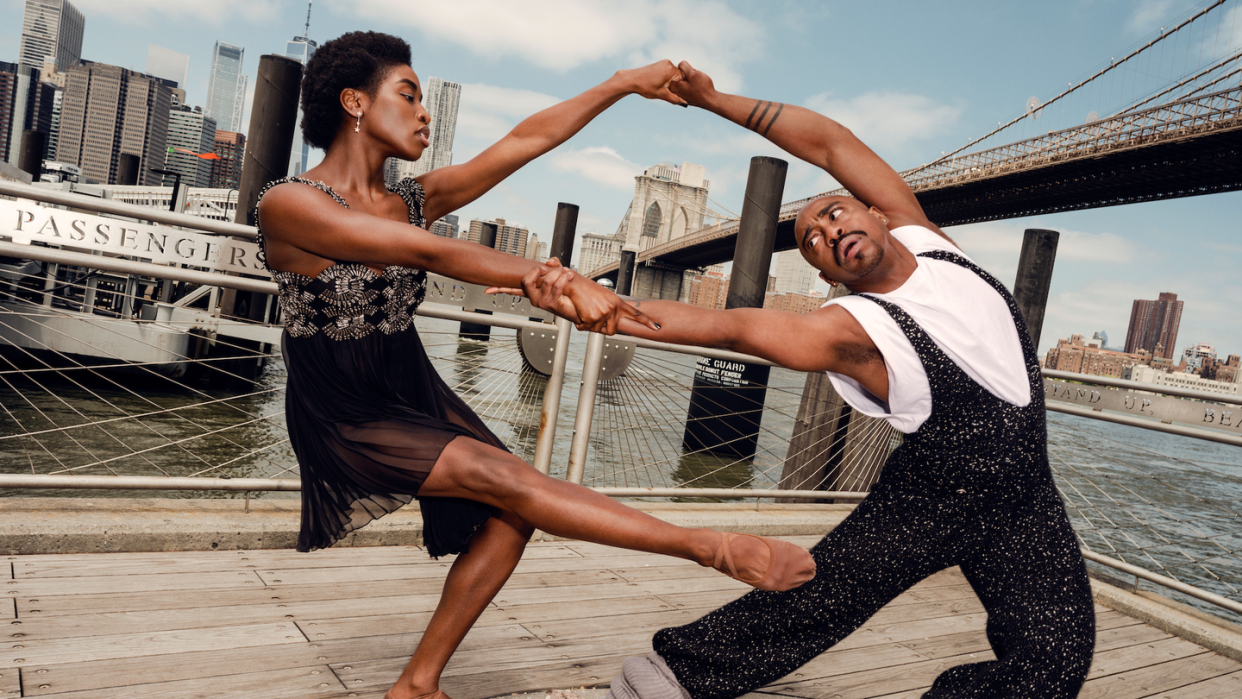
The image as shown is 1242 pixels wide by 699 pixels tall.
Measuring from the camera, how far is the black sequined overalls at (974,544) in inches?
52.4

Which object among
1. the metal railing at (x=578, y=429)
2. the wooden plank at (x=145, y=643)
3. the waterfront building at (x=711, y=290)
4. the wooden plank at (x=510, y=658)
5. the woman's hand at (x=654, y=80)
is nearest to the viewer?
the wooden plank at (x=145, y=643)

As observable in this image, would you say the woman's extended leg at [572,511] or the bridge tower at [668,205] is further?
the bridge tower at [668,205]

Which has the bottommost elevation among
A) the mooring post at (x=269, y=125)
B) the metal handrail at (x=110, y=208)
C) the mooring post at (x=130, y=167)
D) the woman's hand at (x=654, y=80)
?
the metal handrail at (x=110, y=208)

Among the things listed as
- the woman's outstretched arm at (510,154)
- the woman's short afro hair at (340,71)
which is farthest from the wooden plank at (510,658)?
the woman's short afro hair at (340,71)

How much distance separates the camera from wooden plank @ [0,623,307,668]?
5.31ft

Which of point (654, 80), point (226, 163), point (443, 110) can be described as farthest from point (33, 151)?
point (443, 110)

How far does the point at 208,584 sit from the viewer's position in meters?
2.11

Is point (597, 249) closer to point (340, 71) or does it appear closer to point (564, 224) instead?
point (564, 224)

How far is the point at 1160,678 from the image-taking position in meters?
2.38

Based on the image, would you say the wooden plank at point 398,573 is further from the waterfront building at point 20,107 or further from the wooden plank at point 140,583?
the waterfront building at point 20,107

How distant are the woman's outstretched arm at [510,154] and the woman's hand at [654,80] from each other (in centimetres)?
7

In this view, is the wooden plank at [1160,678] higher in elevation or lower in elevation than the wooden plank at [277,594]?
higher

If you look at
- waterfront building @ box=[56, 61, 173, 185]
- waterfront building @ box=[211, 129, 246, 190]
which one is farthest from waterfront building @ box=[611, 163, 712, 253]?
waterfront building @ box=[56, 61, 173, 185]

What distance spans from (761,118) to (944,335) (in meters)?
0.73
